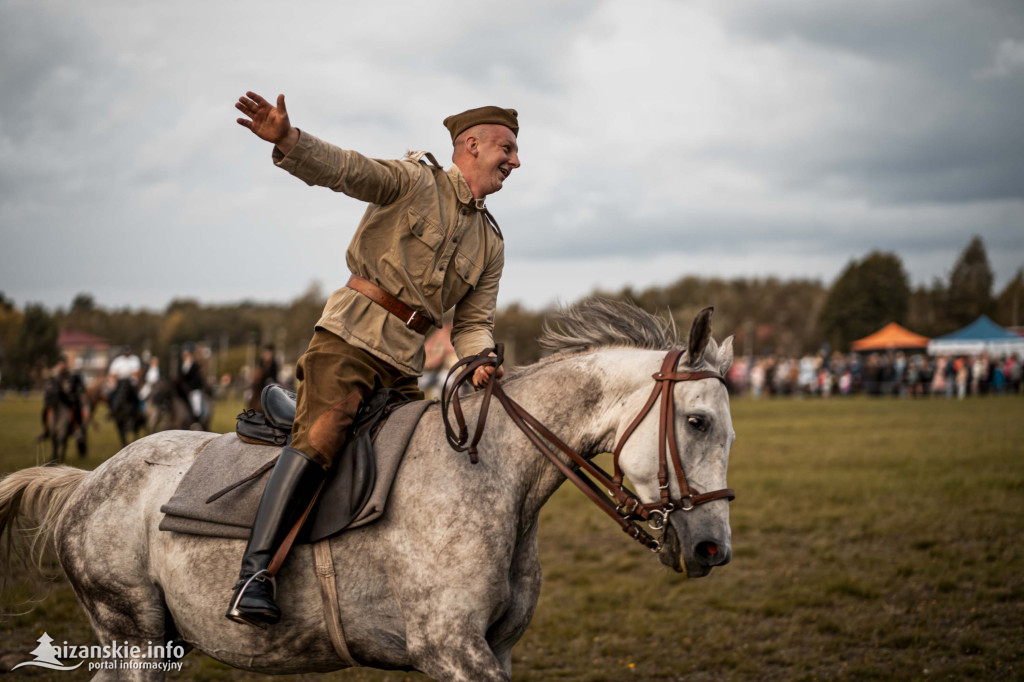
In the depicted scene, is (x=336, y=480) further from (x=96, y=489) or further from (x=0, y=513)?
(x=0, y=513)

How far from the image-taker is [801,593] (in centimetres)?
867

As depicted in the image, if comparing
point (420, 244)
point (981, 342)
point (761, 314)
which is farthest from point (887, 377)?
point (761, 314)

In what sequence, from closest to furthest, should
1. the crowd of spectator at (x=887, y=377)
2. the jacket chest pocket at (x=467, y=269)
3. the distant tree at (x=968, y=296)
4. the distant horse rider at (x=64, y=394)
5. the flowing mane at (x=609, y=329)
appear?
the flowing mane at (x=609, y=329) < the jacket chest pocket at (x=467, y=269) < the distant horse rider at (x=64, y=394) < the crowd of spectator at (x=887, y=377) < the distant tree at (x=968, y=296)

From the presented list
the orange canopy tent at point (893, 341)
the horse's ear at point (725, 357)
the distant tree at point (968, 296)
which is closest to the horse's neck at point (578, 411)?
the horse's ear at point (725, 357)

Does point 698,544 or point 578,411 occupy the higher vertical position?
point 578,411

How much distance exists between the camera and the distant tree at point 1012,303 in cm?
9381

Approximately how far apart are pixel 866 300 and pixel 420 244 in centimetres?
9201

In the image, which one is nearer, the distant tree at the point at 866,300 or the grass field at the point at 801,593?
the grass field at the point at 801,593

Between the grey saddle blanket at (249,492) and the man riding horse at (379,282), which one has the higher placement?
the man riding horse at (379,282)

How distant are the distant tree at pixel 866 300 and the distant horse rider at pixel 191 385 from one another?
Result: 80.5 metres

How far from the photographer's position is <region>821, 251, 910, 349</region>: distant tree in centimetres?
8794

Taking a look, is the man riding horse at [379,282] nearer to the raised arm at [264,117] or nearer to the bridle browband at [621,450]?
the raised arm at [264,117]

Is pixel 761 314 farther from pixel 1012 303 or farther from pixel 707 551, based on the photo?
pixel 707 551

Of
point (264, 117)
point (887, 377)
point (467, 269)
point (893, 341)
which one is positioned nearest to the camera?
point (264, 117)
